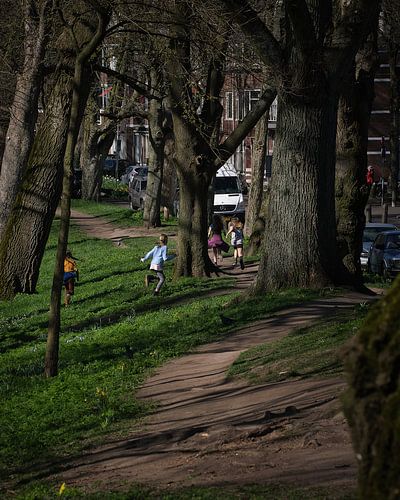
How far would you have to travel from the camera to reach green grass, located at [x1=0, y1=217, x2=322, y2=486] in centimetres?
1146

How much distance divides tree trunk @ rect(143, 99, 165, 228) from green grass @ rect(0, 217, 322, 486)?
11654mm

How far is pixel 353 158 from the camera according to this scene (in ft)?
72.5

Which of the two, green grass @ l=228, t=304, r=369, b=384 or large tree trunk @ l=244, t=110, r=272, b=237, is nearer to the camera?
green grass @ l=228, t=304, r=369, b=384

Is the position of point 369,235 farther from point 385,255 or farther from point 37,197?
point 37,197

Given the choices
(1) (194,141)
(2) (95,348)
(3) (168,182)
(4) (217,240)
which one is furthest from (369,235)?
(2) (95,348)

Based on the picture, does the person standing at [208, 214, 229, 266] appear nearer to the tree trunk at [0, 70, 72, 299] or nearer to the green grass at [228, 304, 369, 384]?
the tree trunk at [0, 70, 72, 299]

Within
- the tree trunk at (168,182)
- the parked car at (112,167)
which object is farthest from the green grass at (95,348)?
the parked car at (112,167)

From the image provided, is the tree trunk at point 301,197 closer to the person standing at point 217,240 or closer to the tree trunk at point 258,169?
the person standing at point 217,240

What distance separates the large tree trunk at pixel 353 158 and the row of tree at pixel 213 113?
26mm

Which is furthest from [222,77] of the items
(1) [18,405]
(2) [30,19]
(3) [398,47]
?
(3) [398,47]

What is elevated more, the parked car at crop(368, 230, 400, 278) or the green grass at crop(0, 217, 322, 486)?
the parked car at crop(368, 230, 400, 278)

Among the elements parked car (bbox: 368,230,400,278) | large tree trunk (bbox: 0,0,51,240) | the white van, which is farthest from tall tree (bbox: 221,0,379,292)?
the white van

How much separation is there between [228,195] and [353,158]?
2643 cm

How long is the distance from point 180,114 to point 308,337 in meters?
9.83
